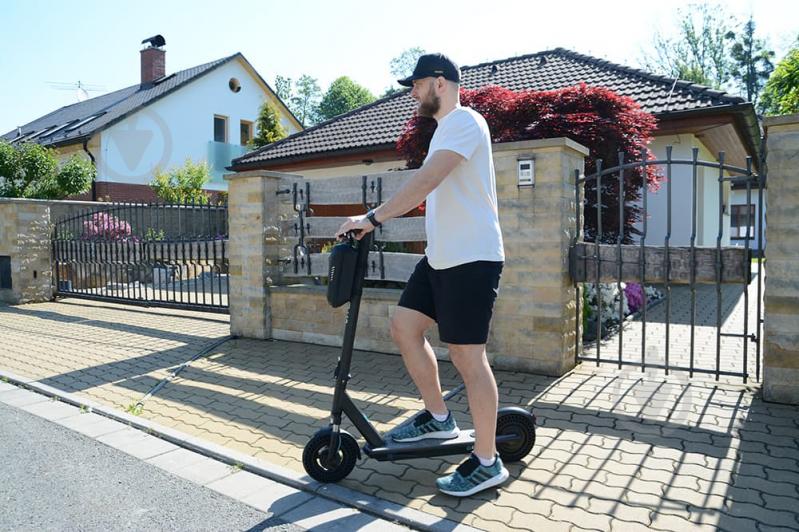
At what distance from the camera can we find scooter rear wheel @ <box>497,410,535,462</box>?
10.7 ft

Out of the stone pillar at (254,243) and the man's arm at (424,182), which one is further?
the stone pillar at (254,243)

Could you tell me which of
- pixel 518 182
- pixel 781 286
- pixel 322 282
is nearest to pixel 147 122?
pixel 322 282

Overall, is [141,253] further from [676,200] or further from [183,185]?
[183,185]


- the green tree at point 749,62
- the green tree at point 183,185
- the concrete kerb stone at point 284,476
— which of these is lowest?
the concrete kerb stone at point 284,476

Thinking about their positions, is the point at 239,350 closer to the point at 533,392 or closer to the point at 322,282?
the point at 322,282

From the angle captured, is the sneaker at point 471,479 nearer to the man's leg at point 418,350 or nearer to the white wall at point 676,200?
the man's leg at point 418,350

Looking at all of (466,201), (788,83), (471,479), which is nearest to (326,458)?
(471,479)

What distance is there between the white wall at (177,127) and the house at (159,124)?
0.04 metres

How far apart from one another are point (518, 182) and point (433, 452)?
274 cm

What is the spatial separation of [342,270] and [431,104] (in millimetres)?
919

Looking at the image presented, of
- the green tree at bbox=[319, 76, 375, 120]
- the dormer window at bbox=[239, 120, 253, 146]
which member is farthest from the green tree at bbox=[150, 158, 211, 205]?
the green tree at bbox=[319, 76, 375, 120]

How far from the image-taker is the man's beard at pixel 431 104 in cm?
304

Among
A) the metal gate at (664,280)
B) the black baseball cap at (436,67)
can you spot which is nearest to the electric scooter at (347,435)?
the black baseball cap at (436,67)

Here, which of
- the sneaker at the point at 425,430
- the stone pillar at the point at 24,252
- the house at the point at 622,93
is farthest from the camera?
the house at the point at 622,93
